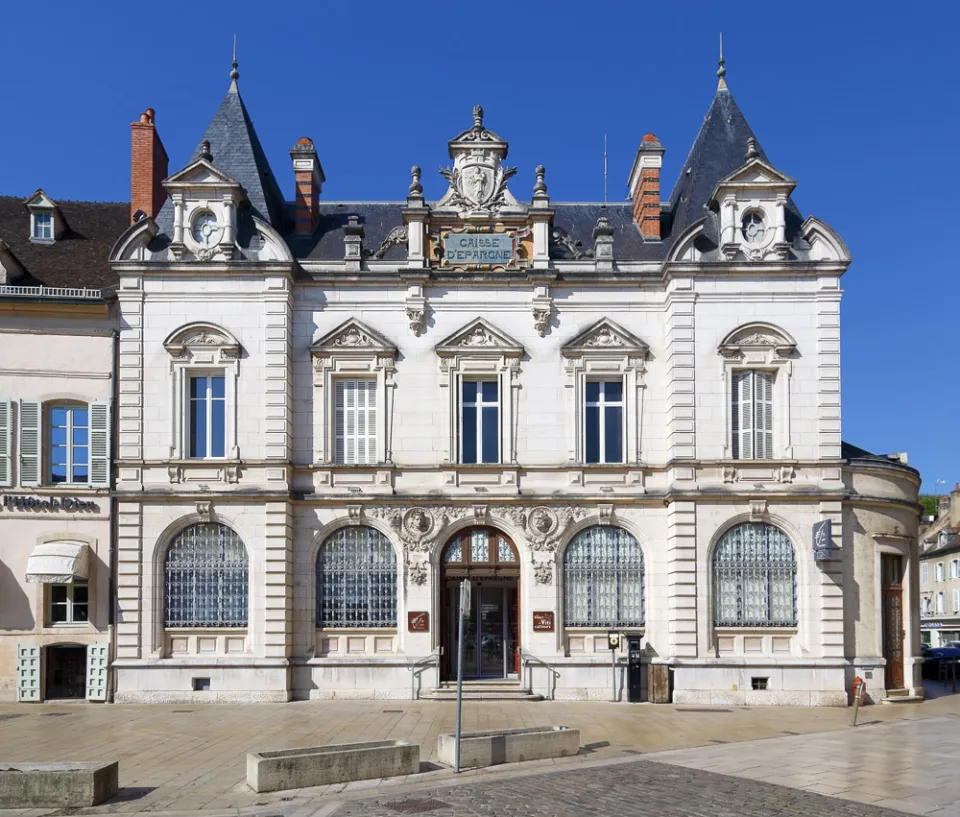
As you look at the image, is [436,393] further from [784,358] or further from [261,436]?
[784,358]

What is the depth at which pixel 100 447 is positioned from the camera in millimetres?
27000

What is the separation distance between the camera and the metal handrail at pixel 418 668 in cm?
2619

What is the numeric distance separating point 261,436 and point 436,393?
4.40m

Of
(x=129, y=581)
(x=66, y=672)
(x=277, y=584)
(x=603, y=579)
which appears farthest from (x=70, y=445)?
(x=603, y=579)

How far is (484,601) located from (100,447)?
10206mm

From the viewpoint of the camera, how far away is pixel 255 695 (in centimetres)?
2570

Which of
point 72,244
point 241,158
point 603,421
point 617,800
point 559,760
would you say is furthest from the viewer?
point 72,244

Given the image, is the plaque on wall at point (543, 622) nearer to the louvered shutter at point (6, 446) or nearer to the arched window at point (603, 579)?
the arched window at point (603, 579)

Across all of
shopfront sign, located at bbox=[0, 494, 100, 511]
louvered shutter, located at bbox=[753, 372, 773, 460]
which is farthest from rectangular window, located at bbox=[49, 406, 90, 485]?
louvered shutter, located at bbox=[753, 372, 773, 460]

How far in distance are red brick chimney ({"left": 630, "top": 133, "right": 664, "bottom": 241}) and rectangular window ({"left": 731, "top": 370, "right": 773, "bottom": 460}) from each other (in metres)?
5.07

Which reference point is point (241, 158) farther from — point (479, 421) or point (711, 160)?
point (711, 160)

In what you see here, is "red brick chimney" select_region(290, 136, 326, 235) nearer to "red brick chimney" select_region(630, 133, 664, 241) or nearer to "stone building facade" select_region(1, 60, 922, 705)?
"stone building facade" select_region(1, 60, 922, 705)

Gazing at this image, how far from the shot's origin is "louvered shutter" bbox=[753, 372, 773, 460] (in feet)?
87.6

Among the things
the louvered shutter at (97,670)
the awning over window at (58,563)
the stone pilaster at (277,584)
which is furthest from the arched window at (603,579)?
the awning over window at (58,563)
